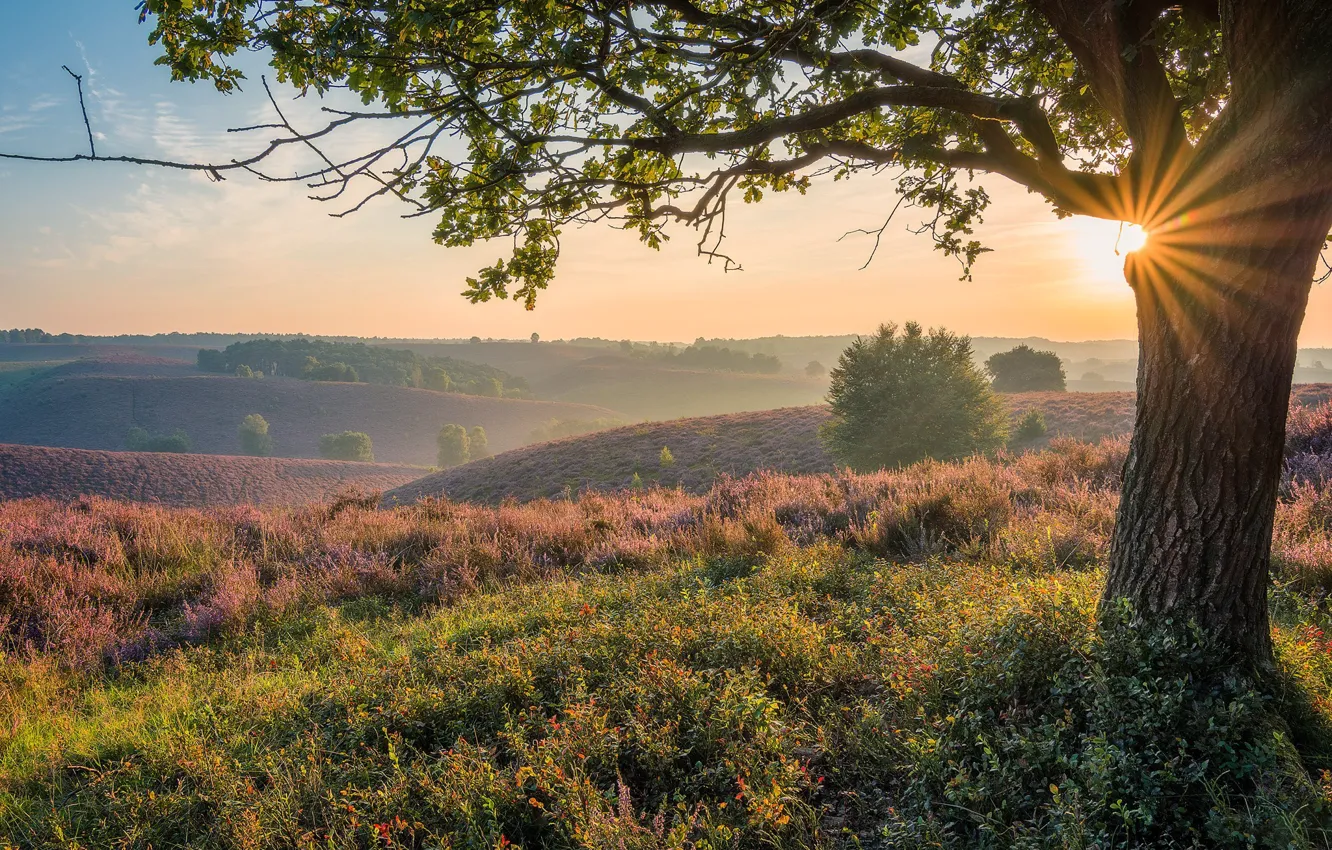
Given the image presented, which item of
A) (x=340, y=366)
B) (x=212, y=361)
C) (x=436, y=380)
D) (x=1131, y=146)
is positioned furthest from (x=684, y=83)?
(x=212, y=361)

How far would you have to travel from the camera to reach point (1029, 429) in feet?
113

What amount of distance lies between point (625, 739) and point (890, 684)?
1.52 m

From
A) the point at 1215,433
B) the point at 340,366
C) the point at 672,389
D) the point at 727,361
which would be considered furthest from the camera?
the point at 727,361

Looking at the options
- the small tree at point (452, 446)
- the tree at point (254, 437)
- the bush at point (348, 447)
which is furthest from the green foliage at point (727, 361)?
the tree at point (254, 437)

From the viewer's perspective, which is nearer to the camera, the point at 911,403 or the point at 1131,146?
the point at 1131,146

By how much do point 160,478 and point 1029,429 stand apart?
61015mm

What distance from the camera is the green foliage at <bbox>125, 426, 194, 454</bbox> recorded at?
82.6 metres

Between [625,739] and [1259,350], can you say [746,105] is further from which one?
[625,739]

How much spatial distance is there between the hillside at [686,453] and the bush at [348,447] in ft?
184

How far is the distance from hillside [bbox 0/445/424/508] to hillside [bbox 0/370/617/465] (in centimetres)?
4492

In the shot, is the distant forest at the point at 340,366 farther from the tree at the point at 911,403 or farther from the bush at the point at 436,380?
the tree at the point at 911,403

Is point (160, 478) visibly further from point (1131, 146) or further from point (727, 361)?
point (727, 361)

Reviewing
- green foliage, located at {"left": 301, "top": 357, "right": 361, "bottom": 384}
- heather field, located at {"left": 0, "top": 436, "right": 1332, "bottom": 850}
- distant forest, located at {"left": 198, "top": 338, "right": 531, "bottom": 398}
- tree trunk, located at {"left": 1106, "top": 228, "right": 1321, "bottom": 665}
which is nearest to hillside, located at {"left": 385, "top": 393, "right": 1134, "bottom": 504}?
heather field, located at {"left": 0, "top": 436, "right": 1332, "bottom": 850}

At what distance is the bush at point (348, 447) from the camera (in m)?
89.8
